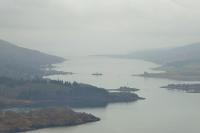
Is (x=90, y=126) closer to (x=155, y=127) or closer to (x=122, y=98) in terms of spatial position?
(x=155, y=127)

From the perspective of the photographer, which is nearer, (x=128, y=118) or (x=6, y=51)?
(x=128, y=118)

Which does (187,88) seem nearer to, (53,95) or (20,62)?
(53,95)

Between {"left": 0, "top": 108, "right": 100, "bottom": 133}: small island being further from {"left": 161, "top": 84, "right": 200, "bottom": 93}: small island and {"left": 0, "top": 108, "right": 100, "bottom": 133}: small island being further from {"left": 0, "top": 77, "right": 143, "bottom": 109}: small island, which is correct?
{"left": 161, "top": 84, "right": 200, "bottom": 93}: small island

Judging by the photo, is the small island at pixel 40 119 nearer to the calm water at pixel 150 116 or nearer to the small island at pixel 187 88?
the calm water at pixel 150 116

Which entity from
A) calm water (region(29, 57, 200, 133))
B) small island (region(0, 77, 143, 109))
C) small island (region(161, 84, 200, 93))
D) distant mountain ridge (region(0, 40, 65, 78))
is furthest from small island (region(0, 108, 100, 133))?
distant mountain ridge (region(0, 40, 65, 78))

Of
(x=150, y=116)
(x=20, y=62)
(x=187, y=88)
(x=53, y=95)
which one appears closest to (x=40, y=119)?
(x=150, y=116)

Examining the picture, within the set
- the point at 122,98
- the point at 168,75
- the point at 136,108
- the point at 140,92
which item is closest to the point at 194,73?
the point at 168,75
